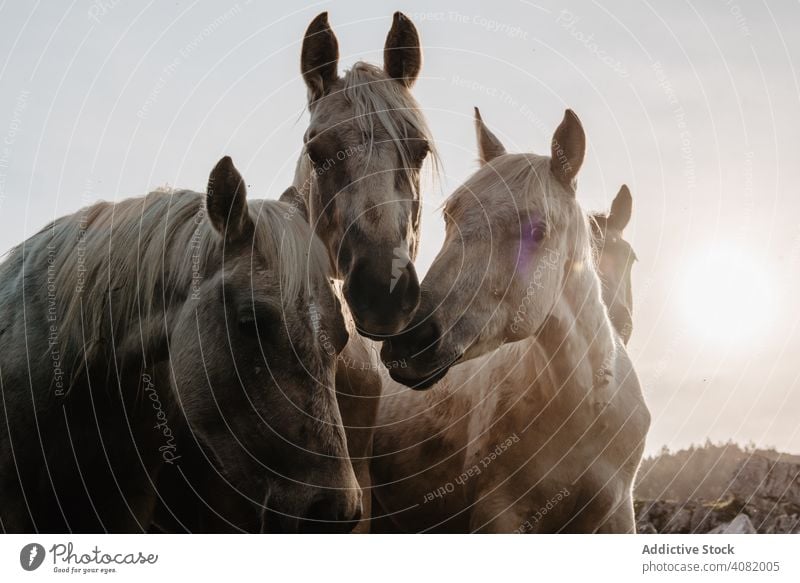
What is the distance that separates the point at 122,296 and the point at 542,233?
1.83 meters

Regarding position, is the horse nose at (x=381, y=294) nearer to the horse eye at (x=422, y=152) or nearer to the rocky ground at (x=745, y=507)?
the horse eye at (x=422, y=152)

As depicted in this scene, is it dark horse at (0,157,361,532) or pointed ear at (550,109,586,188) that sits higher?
pointed ear at (550,109,586,188)

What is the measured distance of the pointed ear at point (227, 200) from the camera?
10.9 ft

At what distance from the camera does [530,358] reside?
4090mm

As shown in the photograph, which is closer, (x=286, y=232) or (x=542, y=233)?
(x=286, y=232)

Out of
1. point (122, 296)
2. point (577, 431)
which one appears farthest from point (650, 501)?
point (122, 296)

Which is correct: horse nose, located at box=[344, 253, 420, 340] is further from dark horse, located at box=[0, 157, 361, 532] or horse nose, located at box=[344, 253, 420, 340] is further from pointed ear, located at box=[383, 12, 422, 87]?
pointed ear, located at box=[383, 12, 422, 87]

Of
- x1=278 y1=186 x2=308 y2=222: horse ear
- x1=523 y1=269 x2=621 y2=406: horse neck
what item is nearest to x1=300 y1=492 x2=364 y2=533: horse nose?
x1=523 y1=269 x2=621 y2=406: horse neck

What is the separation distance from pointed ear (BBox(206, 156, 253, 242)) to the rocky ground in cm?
380

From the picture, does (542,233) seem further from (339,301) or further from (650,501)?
(650,501)

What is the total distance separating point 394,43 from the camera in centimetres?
414
